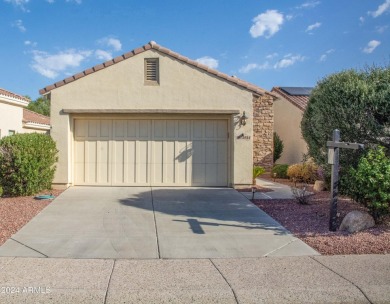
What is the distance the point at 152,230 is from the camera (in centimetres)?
716

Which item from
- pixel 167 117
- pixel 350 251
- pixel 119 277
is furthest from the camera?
pixel 167 117

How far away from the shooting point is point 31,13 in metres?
13.5

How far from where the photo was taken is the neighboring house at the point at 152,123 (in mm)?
11461

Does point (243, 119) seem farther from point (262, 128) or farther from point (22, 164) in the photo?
point (22, 164)

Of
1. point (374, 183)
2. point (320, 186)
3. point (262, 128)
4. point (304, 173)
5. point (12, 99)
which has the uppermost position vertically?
point (12, 99)

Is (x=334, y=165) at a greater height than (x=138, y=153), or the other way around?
(x=138, y=153)

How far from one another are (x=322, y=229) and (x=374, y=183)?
1.28m

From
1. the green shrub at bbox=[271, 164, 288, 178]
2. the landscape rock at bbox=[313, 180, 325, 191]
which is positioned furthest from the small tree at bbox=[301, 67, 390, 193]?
the green shrub at bbox=[271, 164, 288, 178]

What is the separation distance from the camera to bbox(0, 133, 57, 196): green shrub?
392 inches

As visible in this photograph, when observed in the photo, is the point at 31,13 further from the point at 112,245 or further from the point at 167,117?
the point at 112,245

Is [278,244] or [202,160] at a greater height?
[202,160]

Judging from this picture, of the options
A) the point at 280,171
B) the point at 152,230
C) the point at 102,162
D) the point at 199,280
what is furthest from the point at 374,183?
the point at 280,171

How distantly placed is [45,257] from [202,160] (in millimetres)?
6874

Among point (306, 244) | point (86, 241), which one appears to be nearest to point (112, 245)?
point (86, 241)
